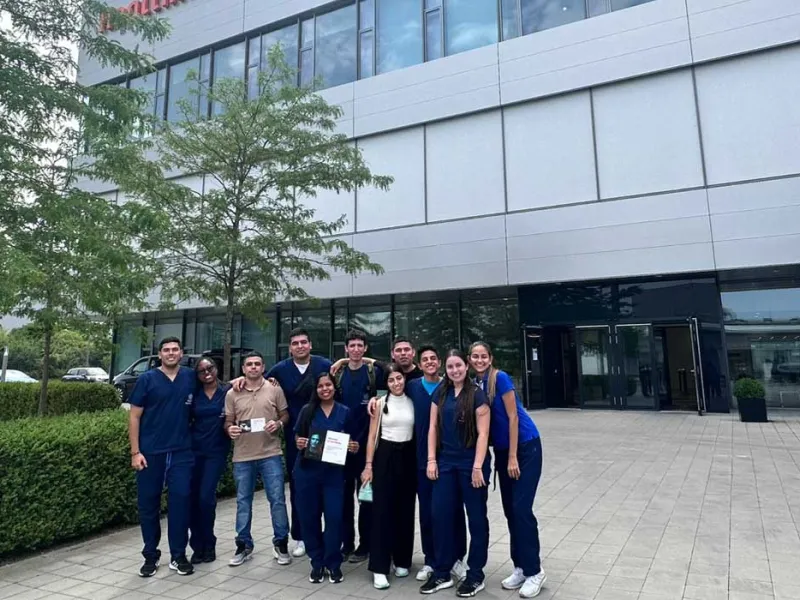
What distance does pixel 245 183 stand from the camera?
10773mm

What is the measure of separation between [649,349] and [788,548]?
10812 millimetres

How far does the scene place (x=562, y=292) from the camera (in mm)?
15727

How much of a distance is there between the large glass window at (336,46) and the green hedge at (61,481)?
51.8 feet

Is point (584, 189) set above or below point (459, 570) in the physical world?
above

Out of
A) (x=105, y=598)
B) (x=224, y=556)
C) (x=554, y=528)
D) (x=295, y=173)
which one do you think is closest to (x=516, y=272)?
(x=295, y=173)

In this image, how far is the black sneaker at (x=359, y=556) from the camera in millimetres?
4469

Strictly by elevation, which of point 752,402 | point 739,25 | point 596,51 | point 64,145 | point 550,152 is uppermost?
point 596,51

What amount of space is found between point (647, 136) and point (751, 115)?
236cm

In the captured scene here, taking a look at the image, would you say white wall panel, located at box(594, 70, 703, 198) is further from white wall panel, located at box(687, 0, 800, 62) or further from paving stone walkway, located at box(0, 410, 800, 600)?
paving stone walkway, located at box(0, 410, 800, 600)

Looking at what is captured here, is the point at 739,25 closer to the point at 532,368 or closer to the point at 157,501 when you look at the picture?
the point at 532,368

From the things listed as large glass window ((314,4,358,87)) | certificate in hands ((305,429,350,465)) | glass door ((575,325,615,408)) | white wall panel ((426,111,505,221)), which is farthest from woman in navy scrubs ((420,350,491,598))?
large glass window ((314,4,358,87))

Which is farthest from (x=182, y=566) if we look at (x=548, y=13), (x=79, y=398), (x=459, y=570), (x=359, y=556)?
(x=548, y=13)

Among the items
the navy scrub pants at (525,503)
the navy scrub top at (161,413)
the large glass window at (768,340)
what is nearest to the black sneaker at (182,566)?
the navy scrub top at (161,413)

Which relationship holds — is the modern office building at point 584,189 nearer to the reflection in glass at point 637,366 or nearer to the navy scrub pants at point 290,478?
the reflection in glass at point 637,366
